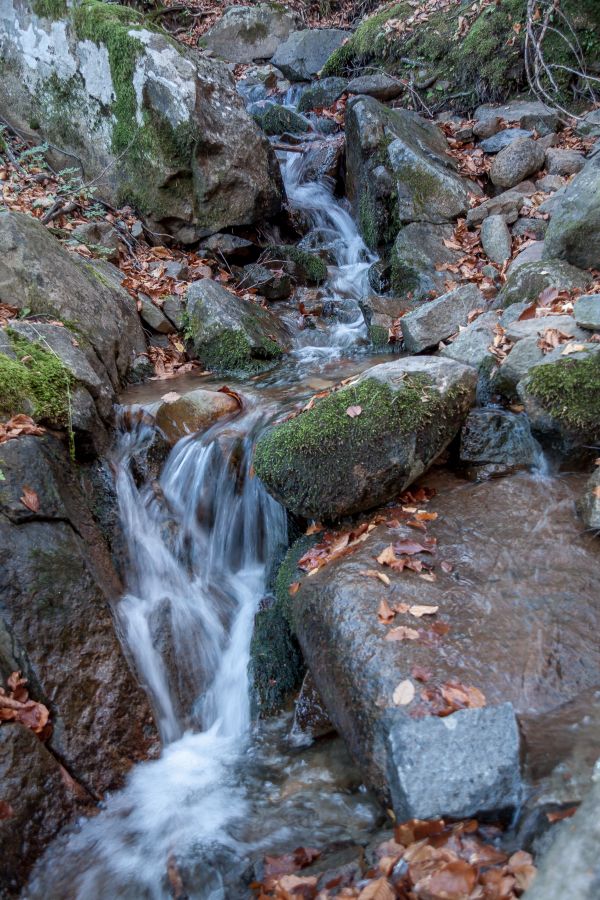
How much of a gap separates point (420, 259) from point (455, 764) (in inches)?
273

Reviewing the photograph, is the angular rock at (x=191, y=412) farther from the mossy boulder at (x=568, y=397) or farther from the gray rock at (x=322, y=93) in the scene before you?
the gray rock at (x=322, y=93)

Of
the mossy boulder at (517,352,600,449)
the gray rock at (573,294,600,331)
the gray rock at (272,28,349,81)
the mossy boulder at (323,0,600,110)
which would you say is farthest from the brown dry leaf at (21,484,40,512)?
the gray rock at (272,28,349,81)

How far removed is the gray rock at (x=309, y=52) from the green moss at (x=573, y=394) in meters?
13.0

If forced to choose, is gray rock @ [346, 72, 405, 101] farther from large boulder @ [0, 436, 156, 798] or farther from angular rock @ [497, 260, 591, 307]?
large boulder @ [0, 436, 156, 798]

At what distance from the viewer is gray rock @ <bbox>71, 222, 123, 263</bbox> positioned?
7602 millimetres

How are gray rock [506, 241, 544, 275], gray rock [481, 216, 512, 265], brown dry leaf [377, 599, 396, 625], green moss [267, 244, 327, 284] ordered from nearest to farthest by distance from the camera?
brown dry leaf [377, 599, 396, 625] → gray rock [506, 241, 544, 275] → gray rock [481, 216, 512, 265] → green moss [267, 244, 327, 284]

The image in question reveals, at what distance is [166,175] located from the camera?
819 centimetres

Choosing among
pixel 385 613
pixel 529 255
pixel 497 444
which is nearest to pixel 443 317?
pixel 529 255

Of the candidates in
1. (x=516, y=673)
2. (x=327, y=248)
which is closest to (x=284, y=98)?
(x=327, y=248)

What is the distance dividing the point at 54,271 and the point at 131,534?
9.75 feet

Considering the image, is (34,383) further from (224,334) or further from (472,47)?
(472,47)

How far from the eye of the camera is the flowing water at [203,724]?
9.93ft

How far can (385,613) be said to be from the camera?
3188 mm

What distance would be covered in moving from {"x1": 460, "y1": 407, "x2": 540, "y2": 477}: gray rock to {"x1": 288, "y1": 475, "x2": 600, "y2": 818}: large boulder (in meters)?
0.33
